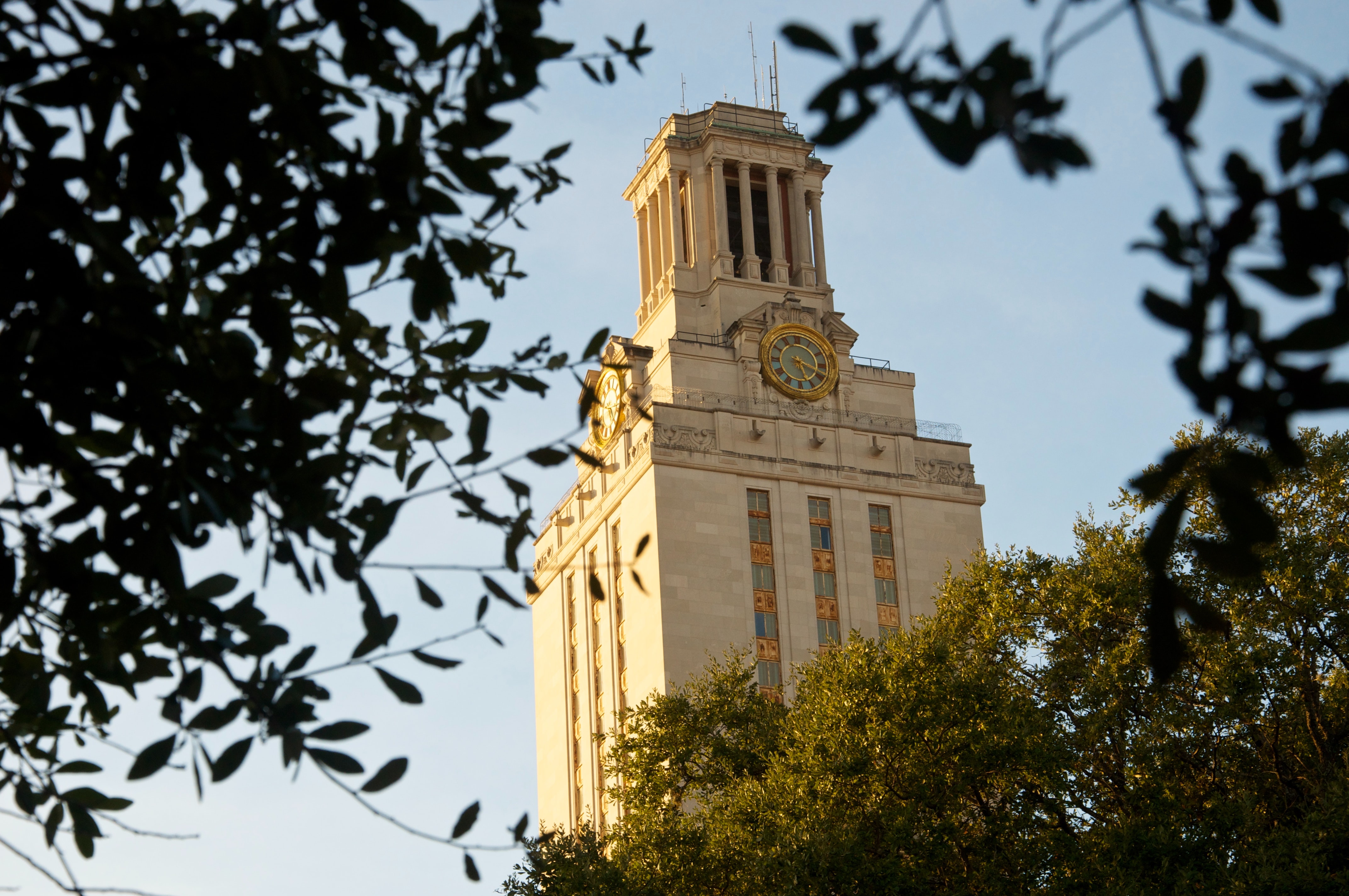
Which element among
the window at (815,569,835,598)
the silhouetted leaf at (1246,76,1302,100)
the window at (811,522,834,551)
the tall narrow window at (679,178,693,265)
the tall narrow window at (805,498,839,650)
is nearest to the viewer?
the silhouetted leaf at (1246,76,1302,100)

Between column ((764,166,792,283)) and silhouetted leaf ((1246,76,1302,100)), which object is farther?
column ((764,166,792,283))

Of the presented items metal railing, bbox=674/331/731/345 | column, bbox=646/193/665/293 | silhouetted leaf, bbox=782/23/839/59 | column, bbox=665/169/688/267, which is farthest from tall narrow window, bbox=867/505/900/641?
silhouetted leaf, bbox=782/23/839/59

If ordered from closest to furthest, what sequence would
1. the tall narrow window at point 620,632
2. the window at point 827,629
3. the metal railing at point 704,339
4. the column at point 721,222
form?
the window at point 827,629 < the tall narrow window at point 620,632 < the metal railing at point 704,339 < the column at point 721,222

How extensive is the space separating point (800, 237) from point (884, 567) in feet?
58.6

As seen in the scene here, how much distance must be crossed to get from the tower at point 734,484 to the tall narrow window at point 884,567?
8cm

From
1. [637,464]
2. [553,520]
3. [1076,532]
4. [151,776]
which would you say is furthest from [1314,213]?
[553,520]

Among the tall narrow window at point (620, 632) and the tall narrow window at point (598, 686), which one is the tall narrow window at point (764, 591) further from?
the tall narrow window at point (598, 686)

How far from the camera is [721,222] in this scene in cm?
7881

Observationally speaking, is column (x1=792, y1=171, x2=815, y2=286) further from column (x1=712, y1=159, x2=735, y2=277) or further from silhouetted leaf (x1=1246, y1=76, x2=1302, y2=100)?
silhouetted leaf (x1=1246, y1=76, x2=1302, y2=100)

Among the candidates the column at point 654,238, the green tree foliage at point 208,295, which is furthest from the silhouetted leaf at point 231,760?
the column at point 654,238

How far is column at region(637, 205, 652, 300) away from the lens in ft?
268

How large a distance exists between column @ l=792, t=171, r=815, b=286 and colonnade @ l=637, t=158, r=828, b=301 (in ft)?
0.10

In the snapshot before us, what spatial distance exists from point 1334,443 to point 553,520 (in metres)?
48.0

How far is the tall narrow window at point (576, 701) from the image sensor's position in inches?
2862
